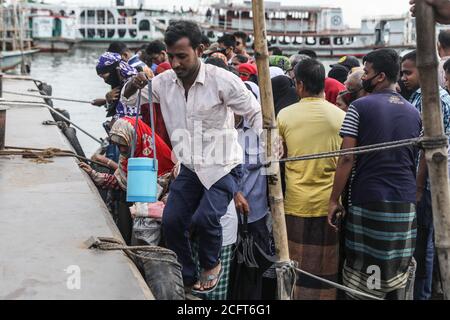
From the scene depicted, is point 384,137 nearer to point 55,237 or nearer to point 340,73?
point 55,237

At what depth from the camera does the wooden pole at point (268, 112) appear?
322 centimetres

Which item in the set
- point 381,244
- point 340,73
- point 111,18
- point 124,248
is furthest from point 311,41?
point 124,248

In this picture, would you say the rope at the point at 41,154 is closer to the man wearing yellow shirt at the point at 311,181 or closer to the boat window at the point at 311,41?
the man wearing yellow shirt at the point at 311,181

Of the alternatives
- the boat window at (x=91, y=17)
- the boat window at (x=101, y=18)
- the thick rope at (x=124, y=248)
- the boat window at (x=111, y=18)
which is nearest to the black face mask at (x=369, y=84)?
the thick rope at (x=124, y=248)

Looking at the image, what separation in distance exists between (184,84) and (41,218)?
4.17ft

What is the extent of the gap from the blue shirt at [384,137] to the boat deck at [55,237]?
160 centimetres

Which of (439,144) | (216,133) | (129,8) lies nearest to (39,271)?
(216,133)

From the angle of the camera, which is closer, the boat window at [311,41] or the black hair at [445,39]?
the black hair at [445,39]

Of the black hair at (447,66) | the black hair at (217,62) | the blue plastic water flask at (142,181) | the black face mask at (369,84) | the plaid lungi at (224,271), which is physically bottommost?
the plaid lungi at (224,271)

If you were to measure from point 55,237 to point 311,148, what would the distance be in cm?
178

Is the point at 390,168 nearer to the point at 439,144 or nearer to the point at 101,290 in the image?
the point at 439,144

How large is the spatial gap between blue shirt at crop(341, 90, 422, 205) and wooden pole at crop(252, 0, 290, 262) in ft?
2.32

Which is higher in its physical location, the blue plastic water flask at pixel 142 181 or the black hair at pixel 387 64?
the black hair at pixel 387 64

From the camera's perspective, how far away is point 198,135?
3793mm
